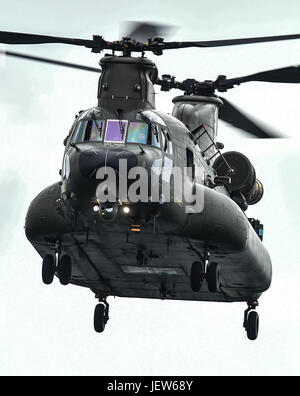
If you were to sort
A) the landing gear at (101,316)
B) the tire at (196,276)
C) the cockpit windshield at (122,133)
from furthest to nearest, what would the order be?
1. the landing gear at (101,316)
2. the tire at (196,276)
3. the cockpit windshield at (122,133)

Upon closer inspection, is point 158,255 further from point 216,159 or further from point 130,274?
point 216,159

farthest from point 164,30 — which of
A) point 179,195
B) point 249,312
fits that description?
point 249,312

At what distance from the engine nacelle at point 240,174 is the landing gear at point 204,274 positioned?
5812 mm

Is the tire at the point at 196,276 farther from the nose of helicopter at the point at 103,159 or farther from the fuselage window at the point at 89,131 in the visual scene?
the fuselage window at the point at 89,131

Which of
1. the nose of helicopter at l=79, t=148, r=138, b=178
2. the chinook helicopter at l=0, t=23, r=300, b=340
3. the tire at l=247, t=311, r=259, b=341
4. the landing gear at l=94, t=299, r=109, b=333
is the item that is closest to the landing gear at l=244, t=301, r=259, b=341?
the tire at l=247, t=311, r=259, b=341

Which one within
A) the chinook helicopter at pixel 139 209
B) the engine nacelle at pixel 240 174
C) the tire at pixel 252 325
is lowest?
the tire at pixel 252 325

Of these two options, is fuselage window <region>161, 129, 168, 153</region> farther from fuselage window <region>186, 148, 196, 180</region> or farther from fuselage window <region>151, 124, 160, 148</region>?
fuselage window <region>186, 148, 196, 180</region>

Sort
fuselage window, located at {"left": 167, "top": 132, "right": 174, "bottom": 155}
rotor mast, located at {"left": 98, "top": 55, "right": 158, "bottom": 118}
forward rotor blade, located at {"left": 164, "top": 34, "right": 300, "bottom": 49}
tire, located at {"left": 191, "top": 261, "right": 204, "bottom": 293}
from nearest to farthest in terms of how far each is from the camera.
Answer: fuselage window, located at {"left": 167, "top": 132, "right": 174, "bottom": 155}, rotor mast, located at {"left": 98, "top": 55, "right": 158, "bottom": 118}, tire, located at {"left": 191, "top": 261, "right": 204, "bottom": 293}, forward rotor blade, located at {"left": 164, "top": 34, "right": 300, "bottom": 49}

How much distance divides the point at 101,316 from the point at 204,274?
24.1ft

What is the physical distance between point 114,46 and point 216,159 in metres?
6.32

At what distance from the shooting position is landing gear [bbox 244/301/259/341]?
37.2m

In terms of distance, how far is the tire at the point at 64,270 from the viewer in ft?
105

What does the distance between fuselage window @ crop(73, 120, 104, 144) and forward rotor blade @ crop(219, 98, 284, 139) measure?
6057 mm

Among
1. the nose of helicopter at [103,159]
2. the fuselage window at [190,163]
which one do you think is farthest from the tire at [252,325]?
the nose of helicopter at [103,159]
